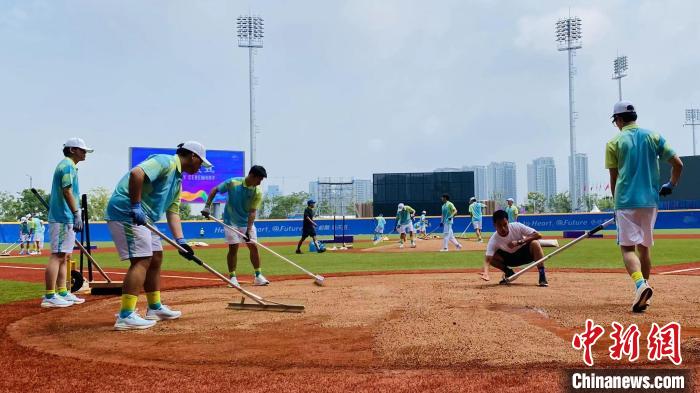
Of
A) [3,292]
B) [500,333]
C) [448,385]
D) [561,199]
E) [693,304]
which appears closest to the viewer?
[448,385]

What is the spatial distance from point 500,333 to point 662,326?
152cm

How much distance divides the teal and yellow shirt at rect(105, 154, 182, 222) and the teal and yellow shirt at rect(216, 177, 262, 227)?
3.55 m

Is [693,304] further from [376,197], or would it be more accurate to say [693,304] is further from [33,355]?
[376,197]

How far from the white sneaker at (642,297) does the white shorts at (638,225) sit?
536 mm

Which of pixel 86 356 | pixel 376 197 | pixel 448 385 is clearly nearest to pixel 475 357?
pixel 448 385

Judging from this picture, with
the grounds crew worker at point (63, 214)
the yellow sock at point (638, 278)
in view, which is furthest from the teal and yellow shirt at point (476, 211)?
the grounds crew worker at point (63, 214)

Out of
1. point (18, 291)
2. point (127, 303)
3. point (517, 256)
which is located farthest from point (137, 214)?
point (18, 291)

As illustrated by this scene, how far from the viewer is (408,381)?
3.79 m

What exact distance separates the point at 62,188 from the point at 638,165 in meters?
7.27

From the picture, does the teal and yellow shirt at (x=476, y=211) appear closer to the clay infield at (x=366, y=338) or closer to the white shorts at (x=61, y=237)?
the clay infield at (x=366, y=338)

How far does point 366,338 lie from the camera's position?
516cm

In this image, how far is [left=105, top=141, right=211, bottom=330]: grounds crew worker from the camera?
5.88m

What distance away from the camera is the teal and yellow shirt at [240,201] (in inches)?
395

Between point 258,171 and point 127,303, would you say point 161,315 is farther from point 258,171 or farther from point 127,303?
point 258,171
